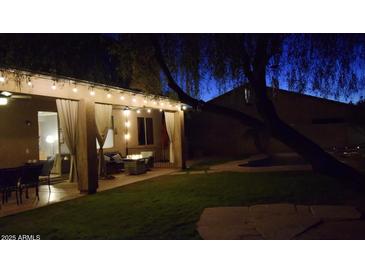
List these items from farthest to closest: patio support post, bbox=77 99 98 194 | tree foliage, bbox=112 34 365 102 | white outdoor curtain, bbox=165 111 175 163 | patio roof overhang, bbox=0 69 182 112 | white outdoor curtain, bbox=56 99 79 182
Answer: white outdoor curtain, bbox=165 111 175 163 → white outdoor curtain, bbox=56 99 79 182 → patio support post, bbox=77 99 98 194 → patio roof overhang, bbox=0 69 182 112 → tree foliage, bbox=112 34 365 102

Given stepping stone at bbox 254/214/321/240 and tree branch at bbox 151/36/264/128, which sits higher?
tree branch at bbox 151/36/264/128

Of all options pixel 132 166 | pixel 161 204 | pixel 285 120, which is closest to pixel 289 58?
pixel 161 204

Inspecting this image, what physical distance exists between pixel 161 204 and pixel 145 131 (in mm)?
10063

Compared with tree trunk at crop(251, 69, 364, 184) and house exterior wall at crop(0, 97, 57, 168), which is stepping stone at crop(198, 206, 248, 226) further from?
house exterior wall at crop(0, 97, 57, 168)

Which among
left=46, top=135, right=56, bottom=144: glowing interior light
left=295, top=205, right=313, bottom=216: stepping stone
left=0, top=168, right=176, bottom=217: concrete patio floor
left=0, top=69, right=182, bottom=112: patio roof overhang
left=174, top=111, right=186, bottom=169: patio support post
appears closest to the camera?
left=295, top=205, right=313, bottom=216: stepping stone

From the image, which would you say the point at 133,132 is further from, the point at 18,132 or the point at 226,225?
the point at 226,225

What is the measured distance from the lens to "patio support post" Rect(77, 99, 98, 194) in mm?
8625

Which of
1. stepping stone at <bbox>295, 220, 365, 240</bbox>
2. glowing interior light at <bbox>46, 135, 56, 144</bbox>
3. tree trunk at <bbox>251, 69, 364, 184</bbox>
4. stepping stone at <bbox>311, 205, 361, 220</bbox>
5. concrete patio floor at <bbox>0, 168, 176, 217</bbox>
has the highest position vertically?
glowing interior light at <bbox>46, 135, 56, 144</bbox>

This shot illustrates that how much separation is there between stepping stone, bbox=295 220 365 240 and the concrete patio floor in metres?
5.69

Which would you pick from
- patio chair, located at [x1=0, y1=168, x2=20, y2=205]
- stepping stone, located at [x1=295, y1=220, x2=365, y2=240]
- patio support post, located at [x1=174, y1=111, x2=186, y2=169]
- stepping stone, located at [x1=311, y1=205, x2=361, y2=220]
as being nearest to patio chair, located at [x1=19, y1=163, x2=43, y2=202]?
patio chair, located at [x1=0, y1=168, x2=20, y2=205]

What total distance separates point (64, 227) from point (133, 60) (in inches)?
142

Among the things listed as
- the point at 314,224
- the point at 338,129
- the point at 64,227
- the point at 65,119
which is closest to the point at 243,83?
the point at 314,224
